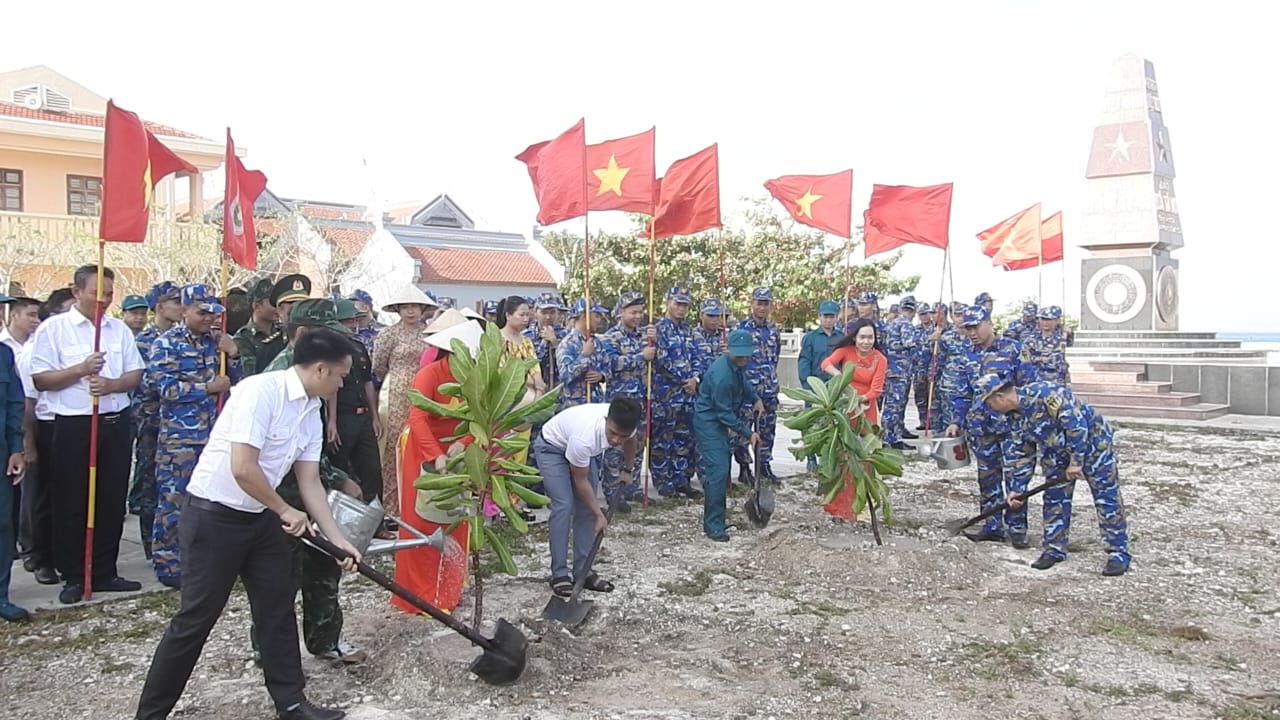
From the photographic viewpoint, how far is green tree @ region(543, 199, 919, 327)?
23.8 meters

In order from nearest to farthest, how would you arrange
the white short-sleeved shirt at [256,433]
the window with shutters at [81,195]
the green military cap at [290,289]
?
1. the white short-sleeved shirt at [256,433]
2. the green military cap at [290,289]
3. the window with shutters at [81,195]

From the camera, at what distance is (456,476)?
4.23 meters

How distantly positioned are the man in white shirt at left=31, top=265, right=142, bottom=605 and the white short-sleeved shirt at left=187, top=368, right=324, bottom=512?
2395 millimetres

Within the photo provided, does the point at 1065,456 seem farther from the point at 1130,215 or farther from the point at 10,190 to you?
the point at 10,190

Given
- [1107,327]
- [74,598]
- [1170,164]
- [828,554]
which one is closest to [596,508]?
[828,554]

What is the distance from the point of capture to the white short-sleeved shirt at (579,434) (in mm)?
4949

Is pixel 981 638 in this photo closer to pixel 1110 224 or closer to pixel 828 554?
pixel 828 554

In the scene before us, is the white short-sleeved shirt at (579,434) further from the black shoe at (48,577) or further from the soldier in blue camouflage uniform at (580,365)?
the black shoe at (48,577)

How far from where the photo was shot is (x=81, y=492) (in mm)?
5426

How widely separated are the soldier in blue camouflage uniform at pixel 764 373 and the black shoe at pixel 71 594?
5211 millimetres

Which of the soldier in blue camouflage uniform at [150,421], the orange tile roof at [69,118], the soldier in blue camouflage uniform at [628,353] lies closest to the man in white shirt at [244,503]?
the soldier in blue camouflage uniform at [150,421]

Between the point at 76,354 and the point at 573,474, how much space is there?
9.56 feet

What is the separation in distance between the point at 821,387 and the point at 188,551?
4.04 meters

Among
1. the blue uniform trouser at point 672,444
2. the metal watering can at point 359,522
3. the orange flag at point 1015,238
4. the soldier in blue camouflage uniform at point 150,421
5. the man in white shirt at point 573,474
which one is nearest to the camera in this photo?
the metal watering can at point 359,522
